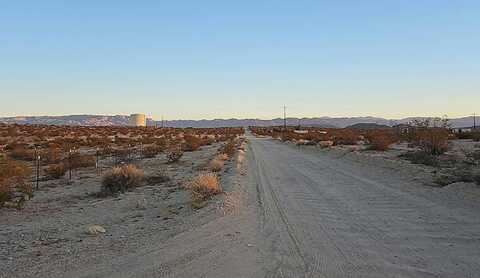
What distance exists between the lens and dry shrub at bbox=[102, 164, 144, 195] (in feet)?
58.1

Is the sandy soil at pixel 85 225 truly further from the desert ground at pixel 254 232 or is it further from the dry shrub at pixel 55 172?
the dry shrub at pixel 55 172

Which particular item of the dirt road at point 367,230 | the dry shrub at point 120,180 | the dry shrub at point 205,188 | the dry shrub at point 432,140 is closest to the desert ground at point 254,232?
the dirt road at point 367,230

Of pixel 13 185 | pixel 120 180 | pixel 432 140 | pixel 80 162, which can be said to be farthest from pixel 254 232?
pixel 432 140

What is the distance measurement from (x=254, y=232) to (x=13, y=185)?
12.1 m

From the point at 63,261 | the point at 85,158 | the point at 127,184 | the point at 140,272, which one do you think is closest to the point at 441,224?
the point at 140,272

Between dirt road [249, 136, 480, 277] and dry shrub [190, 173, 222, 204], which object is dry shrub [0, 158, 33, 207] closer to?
dry shrub [190, 173, 222, 204]

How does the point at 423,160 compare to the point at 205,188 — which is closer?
the point at 205,188

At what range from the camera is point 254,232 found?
33.2 feet

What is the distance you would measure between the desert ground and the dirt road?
2 centimetres

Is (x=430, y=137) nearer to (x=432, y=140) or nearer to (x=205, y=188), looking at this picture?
(x=432, y=140)

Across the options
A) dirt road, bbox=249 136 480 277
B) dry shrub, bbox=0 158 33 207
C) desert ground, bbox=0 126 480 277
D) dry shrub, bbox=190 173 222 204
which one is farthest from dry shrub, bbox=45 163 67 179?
dirt road, bbox=249 136 480 277

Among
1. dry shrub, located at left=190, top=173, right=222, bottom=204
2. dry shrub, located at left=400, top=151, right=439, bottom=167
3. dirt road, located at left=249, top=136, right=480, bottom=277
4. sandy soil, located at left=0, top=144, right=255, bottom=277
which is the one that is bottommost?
sandy soil, located at left=0, top=144, right=255, bottom=277

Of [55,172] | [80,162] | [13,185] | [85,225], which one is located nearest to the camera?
[85,225]

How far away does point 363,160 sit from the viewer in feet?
97.2
